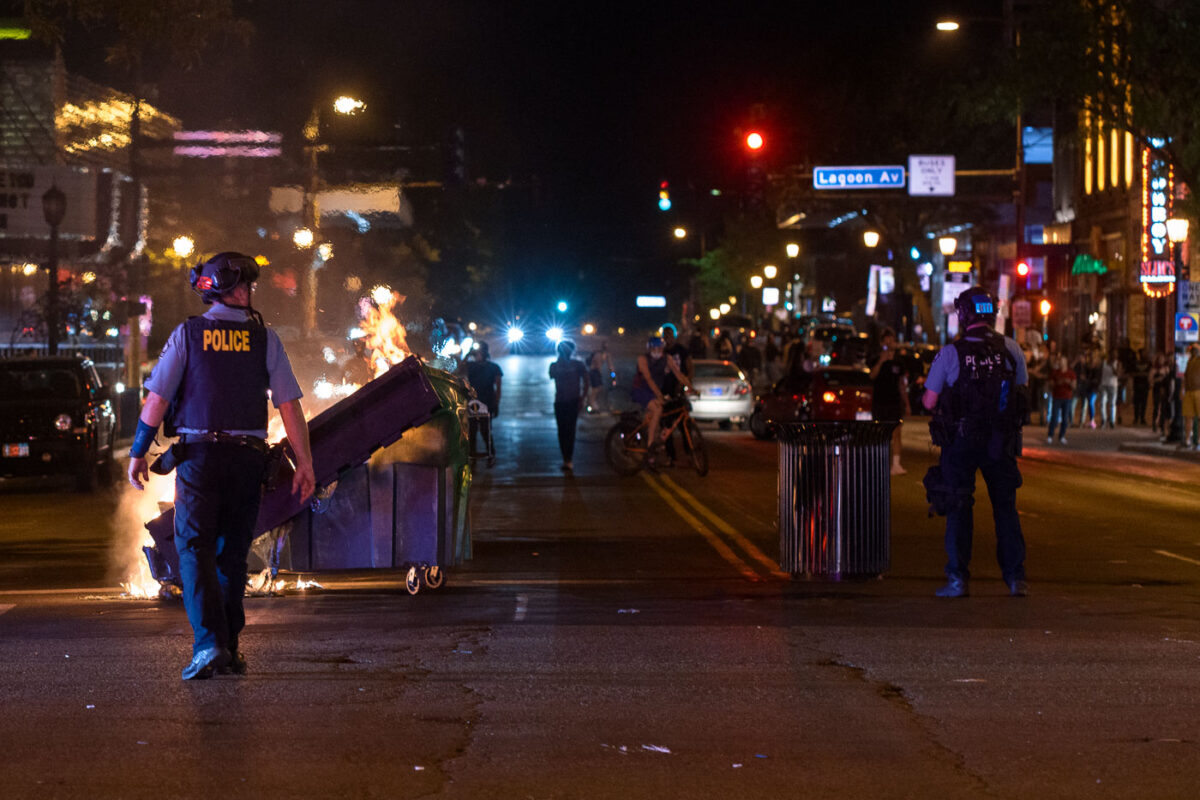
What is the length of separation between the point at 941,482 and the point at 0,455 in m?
12.8

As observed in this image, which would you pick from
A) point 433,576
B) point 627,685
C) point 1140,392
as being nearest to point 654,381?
point 433,576

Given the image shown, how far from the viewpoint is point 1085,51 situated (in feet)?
90.9

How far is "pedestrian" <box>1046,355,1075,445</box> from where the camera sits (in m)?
27.6

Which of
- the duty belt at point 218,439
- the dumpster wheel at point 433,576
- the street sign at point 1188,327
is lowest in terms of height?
the dumpster wheel at point 433,576

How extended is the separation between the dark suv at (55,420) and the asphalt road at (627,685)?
682cm

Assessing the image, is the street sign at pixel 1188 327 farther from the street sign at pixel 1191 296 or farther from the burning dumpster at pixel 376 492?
the burning dumpster at pixel 376 492

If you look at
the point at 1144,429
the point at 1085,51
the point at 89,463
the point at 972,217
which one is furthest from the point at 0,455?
the point at 972,217

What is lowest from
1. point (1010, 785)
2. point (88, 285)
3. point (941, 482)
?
point (1010, 785)

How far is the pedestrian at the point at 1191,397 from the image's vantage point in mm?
25172

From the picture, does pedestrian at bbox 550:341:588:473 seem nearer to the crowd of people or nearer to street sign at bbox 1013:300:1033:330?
the crowd of people

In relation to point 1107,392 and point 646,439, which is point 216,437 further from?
point 1107,392

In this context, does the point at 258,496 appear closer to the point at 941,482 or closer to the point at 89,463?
the point at 941,482

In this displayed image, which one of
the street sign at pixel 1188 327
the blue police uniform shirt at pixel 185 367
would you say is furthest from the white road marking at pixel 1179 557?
the street sign at pixel 1188 327

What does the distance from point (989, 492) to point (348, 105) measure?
15.7 meters
